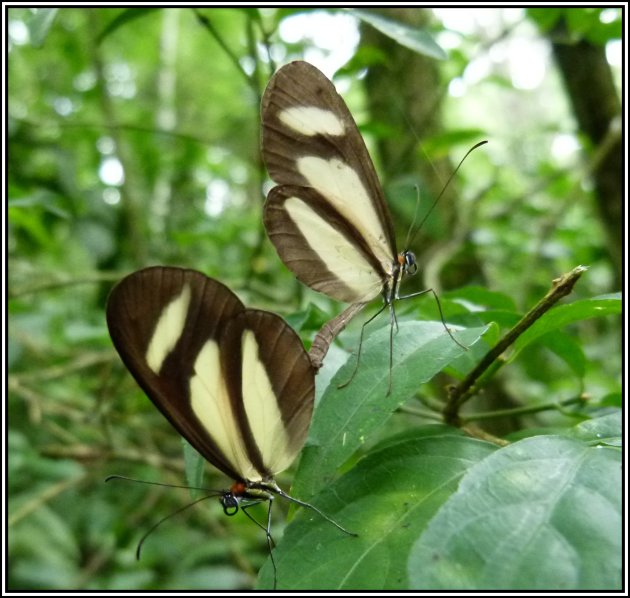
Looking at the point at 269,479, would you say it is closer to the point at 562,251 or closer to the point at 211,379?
the point at 211,379

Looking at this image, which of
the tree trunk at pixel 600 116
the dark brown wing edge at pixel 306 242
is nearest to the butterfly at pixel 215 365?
the dark brown wing edge at pixel 306 242

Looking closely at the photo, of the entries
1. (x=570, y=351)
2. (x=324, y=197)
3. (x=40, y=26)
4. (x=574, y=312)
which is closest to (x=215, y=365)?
(x=324, y=197)

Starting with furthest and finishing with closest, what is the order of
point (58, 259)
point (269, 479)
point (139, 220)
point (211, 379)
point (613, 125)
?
point (58, 259) → point (139, 220) → point (613, 125) → point (269, 479) → point (211, 379)

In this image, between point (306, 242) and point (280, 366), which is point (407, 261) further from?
point (280, 366)

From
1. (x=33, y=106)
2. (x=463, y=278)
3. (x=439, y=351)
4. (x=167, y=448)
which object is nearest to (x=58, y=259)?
(x=33, y=106)

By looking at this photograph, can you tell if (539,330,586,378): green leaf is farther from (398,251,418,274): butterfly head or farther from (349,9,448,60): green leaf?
(349,9,448,60): green leaf

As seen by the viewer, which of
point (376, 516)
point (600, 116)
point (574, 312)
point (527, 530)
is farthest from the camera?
point (600, 116)
